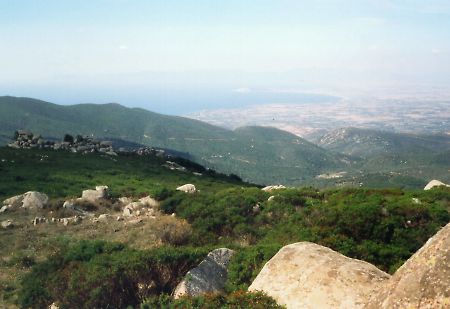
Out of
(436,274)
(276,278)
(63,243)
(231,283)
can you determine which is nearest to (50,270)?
(63,243)

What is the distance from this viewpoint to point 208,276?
1459cm

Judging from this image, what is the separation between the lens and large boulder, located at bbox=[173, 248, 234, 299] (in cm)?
1380

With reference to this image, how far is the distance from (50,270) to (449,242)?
46.2 feet

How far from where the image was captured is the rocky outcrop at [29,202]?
2777 centimetres

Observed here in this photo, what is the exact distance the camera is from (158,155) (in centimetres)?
7488

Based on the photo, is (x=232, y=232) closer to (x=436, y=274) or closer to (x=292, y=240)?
(x=292, y=240)

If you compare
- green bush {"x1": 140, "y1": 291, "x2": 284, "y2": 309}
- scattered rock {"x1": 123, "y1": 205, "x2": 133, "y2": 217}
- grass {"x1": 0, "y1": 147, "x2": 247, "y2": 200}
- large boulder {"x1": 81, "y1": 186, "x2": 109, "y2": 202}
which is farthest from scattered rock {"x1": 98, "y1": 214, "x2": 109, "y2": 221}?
green bush {"x1": 140, "y1": 291, "x2": 284, "y2": 309}

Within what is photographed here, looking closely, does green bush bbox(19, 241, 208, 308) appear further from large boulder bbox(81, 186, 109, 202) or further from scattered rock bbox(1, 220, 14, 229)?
large boulder bbox(81, 186, 109, 202)

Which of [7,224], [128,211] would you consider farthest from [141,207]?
[7,224]

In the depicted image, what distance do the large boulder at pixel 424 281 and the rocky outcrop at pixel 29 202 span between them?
25366 millimetres

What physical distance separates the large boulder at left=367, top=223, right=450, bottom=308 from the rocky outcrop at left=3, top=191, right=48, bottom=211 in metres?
25.4

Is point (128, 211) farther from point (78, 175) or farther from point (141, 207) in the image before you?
point (78, 175)

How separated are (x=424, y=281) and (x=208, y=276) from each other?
28.8 ft

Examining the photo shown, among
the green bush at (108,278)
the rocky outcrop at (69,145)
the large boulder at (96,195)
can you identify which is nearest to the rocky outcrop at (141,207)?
the large boulder at (96,195)
